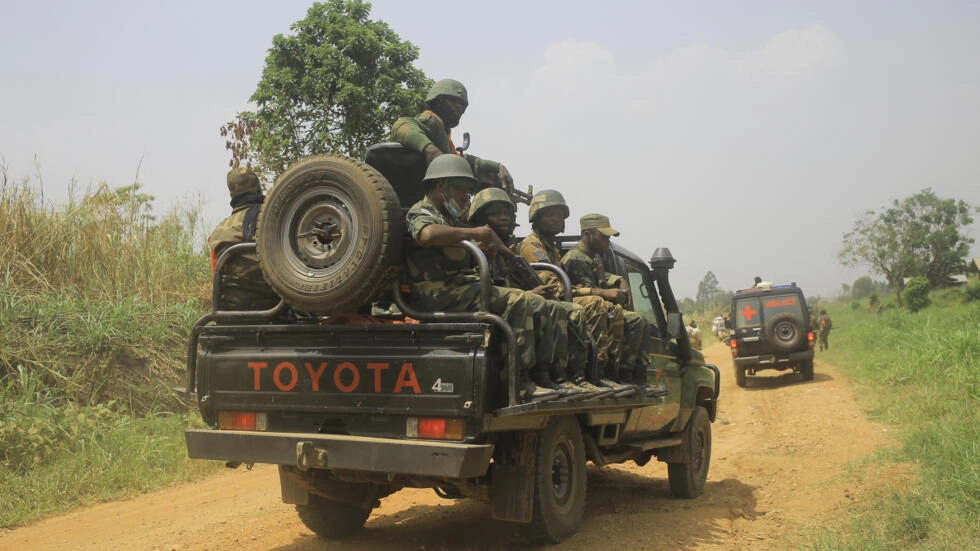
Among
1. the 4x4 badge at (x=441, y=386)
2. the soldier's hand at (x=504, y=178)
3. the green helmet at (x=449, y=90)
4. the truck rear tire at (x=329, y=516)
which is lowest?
the truck rear tire at (x=329, y=516)

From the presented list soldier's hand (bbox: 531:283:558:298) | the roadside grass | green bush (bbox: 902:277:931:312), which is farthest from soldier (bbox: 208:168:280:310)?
green bush (bbox: 902:277:931:312)

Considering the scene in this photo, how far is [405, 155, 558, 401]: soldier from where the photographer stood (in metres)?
4.31

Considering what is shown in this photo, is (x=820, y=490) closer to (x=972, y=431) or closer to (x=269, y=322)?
(x=972, y=431)

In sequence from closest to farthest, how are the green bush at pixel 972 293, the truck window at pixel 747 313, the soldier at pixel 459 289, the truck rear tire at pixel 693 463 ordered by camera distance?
the soldier at pixel 459 289
the truck rear tire at pixel 693 463
the truck window at pixel 747 313
the green bush at pixel 972 293

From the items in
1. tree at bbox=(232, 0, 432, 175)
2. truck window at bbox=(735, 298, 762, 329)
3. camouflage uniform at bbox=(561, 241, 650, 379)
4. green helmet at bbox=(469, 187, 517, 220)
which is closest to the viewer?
green helmet at bbox=(469, 187, 517, 220)

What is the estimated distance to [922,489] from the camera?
579cm

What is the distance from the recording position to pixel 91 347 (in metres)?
9.08

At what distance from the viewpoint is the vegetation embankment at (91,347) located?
7.09 m

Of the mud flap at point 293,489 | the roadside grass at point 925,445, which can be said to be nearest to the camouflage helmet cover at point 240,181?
the mud flap at point 293,489

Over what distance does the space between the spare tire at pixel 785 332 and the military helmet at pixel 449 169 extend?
43.6ft

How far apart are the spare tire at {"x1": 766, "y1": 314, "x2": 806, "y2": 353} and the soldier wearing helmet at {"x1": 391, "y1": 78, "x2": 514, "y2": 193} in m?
11.6

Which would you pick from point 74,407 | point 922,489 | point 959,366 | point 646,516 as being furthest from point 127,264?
point 959,366

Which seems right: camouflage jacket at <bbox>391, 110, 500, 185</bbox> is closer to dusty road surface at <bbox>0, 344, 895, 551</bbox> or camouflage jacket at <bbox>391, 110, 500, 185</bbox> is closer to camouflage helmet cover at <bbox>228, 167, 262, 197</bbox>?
camouflage helmet cover at <bbox>228, 167, 262, 197</bbox>

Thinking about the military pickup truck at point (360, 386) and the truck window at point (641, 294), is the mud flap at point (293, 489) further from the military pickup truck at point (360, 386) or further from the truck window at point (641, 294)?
the truck window at point (641, 294)
